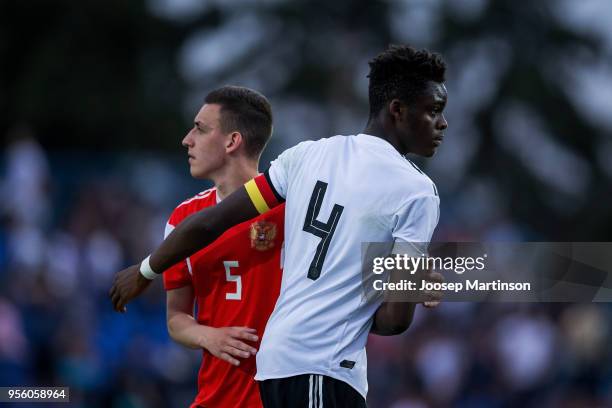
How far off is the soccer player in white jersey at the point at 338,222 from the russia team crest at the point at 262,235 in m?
0.46

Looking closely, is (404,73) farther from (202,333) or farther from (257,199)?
(202,333)

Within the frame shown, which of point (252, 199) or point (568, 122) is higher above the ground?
point (568, 122)

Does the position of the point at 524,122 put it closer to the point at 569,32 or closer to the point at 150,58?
the point at 569,32

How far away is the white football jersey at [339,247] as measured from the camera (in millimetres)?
5242

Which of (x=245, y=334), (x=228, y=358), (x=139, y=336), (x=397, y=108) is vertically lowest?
(x=228, y=358)

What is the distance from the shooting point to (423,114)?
559 centimetres

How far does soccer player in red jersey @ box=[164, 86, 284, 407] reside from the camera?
601 cm

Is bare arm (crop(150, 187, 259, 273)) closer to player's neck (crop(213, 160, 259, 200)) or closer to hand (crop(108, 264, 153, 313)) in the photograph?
hand (crop(108, 264, 153, 313))

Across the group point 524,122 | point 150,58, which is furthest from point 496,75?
point 150,58

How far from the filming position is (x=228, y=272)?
6141 mm

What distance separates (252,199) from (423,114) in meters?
0.93

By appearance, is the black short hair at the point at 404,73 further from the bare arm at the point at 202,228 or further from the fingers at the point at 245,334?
the fingers at the point at 245,334

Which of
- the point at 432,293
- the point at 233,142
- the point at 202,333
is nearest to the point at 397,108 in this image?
the point at 432,293

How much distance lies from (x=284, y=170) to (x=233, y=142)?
0.85 metres
